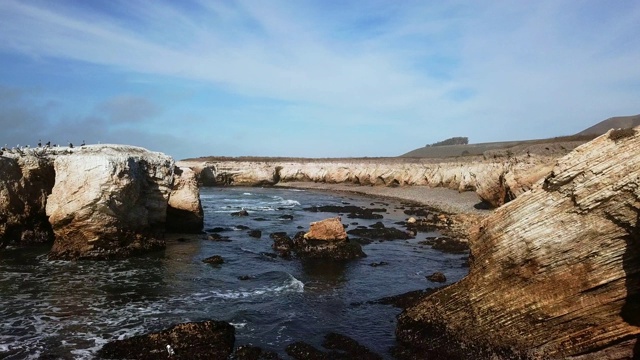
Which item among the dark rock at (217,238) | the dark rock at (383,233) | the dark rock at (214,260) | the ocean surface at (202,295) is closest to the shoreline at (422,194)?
the dark rock at (383,233)

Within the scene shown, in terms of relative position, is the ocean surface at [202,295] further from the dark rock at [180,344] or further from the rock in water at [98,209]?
the rock in water at [98,209]

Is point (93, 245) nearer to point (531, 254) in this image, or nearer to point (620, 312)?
point (531, 254)

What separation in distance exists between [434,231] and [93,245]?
2257cm

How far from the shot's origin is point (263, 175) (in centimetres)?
8450

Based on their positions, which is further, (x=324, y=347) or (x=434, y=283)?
(x=434, y=283)

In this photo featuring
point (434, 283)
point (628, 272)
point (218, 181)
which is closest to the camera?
point (628, 272)

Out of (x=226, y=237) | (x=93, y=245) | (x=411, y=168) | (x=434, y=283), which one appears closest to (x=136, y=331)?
(x=93, y=245)

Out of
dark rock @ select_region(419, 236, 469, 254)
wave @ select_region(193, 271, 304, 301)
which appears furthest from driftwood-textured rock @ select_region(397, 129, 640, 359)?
dark rock @ select_region(419, 236, 469, 254)

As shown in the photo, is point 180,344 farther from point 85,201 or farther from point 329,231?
point 329,231

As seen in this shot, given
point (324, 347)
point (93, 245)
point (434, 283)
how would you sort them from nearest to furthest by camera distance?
1. point (324, 347)
2. point (434, 283)
3. point (93, 245)

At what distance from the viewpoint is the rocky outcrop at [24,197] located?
2191cm


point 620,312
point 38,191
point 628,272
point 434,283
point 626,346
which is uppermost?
point 38,191

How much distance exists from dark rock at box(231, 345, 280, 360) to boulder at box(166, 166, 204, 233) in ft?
60.4

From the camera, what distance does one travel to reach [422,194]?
56969 millimetres
